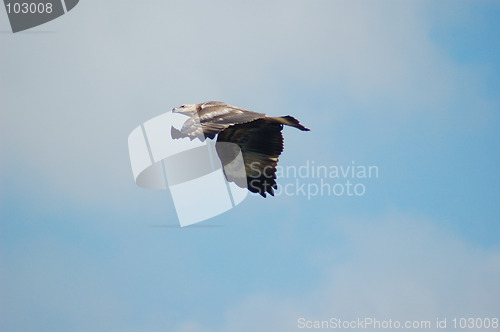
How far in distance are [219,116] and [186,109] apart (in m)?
0.91

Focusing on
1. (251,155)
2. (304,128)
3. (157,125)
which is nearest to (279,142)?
(251,155)

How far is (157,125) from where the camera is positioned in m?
13.1

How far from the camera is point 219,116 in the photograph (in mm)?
11812

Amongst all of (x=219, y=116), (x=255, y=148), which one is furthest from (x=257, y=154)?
(x=219, y=116)

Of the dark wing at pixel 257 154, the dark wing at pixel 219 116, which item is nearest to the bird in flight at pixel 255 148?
the dark wing at pixel 257 154

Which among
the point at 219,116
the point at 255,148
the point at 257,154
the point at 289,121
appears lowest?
the point at 257,154

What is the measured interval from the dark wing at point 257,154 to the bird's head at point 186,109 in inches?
55.1

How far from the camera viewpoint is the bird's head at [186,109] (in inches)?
480

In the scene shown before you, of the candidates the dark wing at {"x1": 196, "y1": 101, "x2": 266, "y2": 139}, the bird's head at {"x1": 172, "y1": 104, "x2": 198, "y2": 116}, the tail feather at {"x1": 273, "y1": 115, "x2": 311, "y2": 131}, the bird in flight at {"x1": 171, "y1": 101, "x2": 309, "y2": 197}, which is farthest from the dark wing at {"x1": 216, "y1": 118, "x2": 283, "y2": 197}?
the bird's head at {"x1": 172, "y1": 104, "x2": 198, "y2": 116}

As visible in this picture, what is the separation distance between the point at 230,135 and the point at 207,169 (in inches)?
32.7

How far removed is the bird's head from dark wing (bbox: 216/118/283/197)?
1399 mm

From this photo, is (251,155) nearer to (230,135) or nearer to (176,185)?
(230,135)

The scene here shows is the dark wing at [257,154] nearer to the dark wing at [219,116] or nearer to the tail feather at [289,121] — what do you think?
the tail feather at [289,121]

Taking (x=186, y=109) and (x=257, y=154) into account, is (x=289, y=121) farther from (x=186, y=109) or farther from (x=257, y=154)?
(x=186, y=109)
